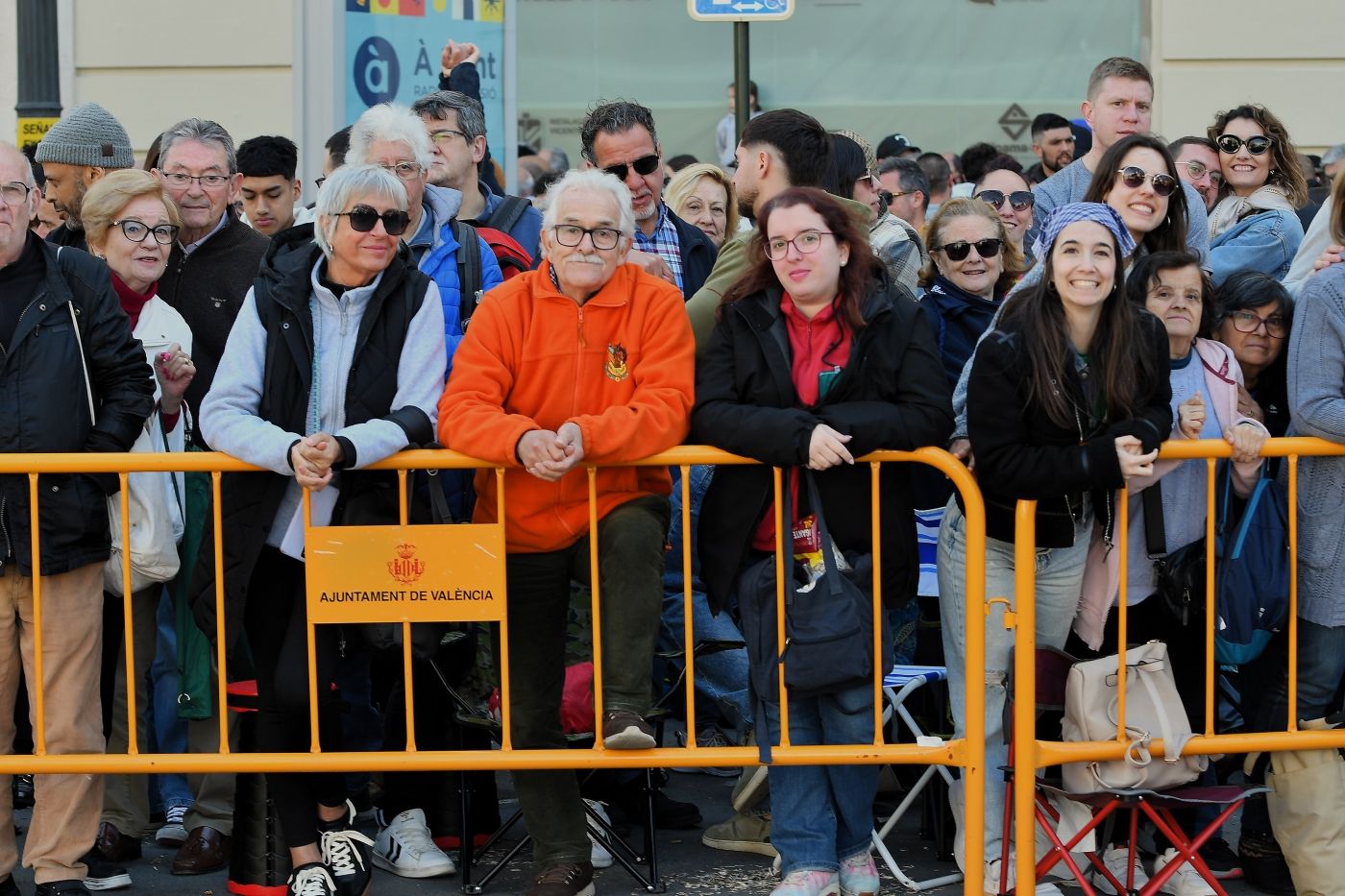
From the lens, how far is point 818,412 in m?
5.13

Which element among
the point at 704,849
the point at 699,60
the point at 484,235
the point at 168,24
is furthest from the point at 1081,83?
the point at 704,849

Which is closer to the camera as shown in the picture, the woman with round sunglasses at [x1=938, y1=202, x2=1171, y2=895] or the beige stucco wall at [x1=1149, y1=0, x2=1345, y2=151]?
the woman with round sunglasses at [x1=938, y1=202, x2=1171, y2=895]

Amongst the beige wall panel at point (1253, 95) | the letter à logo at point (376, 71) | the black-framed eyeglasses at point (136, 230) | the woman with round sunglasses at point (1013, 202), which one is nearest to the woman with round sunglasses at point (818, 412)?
the black-framed eyeglasses at point (136, 230)

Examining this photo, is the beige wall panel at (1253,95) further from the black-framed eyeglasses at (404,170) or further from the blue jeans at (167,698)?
the blue jeans at (167,698)

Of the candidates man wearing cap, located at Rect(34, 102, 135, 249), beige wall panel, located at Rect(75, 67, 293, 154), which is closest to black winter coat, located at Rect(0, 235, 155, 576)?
man wearing cap, located at Rect(34, 102, 135, 249)

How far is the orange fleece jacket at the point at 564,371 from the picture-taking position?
521 centimetres

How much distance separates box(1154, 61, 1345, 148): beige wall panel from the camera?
11172mm

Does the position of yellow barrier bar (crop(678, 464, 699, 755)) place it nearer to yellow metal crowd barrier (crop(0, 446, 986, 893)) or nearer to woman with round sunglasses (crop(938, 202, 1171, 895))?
yellow metal crowd barrier (crop(0, 446, 986, 893))

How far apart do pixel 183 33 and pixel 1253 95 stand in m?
6.57

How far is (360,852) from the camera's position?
17.6ft

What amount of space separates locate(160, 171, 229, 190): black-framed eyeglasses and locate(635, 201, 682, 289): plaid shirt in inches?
60.8

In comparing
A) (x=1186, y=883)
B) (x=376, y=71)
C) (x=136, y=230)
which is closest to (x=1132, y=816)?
(x=1186, y=883)

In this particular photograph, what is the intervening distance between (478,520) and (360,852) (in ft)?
3.41

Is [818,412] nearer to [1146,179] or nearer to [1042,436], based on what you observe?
[1042,436]
